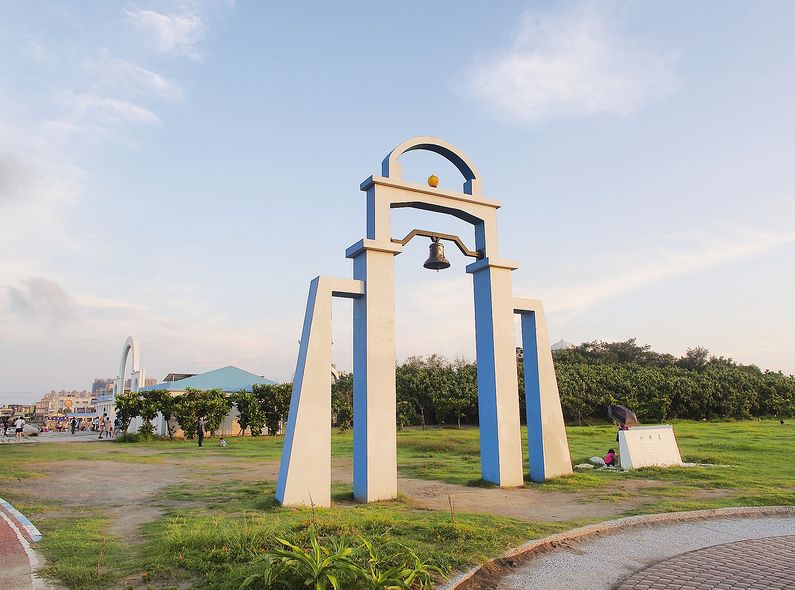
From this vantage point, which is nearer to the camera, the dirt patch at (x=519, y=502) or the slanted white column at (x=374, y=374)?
the dirt patch at (x=519, y=502)

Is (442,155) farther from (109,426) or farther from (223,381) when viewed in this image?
(109,426)

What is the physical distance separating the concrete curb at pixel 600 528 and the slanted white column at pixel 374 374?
9.51 feet

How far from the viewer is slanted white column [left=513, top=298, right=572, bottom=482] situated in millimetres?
10000

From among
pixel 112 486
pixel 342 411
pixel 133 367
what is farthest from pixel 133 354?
pixel 112 486

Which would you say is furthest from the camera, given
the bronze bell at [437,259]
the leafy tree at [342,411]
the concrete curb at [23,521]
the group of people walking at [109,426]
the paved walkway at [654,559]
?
the group of people walking at [109,426]

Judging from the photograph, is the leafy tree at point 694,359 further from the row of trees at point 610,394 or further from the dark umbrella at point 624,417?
the dark umbrella at point 624,417

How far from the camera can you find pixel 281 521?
617 centimetres

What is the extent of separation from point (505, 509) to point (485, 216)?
5076mm

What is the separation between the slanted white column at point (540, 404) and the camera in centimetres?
1000

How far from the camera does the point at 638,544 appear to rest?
227 inches

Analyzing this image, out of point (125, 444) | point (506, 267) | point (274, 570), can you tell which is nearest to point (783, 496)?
point (506, 267)

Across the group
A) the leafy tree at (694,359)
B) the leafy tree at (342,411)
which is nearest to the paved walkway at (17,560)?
the leafy tree at (342,411)

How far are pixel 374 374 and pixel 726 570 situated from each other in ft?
16.1

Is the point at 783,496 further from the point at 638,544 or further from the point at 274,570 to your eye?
the point at 274,570
